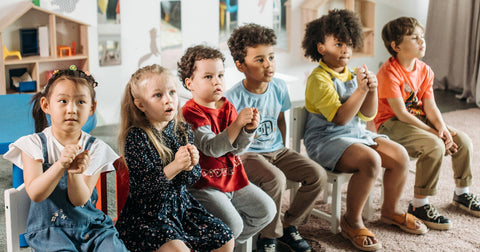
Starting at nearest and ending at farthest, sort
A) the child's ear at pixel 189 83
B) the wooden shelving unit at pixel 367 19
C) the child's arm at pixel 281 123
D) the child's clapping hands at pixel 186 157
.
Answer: the child's clapping hands at pixel 186 157
the child's ear at pixel 189 83
the child's arm at pixel 281 123
the wooden shelving unit at pixel 367 19

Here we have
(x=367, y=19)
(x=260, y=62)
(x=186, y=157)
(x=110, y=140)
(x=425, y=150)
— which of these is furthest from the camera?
(x=367, y=19)

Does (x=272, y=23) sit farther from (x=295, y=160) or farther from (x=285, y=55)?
(x=295, y=160)

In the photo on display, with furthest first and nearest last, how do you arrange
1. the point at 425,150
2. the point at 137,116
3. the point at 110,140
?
the point at 110,140, the point at 425,150, the point at 137,116

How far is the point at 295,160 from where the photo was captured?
222 cm

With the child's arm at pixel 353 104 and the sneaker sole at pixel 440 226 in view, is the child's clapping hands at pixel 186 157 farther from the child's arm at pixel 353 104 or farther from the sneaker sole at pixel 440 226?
the sneaker sole at pixel 440 226

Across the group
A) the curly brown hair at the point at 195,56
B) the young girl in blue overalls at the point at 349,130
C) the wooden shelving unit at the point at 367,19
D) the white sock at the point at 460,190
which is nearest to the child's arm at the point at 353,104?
the young girl in blue overalls at the point at 349,130

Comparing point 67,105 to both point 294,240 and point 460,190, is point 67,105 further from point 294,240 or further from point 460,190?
point 460,190

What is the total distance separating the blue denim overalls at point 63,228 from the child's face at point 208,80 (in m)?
0.47

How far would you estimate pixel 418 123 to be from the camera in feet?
8.34

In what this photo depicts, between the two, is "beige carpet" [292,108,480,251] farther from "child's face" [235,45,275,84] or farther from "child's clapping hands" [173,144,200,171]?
"child's clapping hands" [173,144,200,171]

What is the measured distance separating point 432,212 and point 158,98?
141cm

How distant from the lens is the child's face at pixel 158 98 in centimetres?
166

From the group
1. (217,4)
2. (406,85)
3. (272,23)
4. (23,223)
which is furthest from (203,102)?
(272,23)

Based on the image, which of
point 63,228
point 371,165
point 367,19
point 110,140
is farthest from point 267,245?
point 367,19
